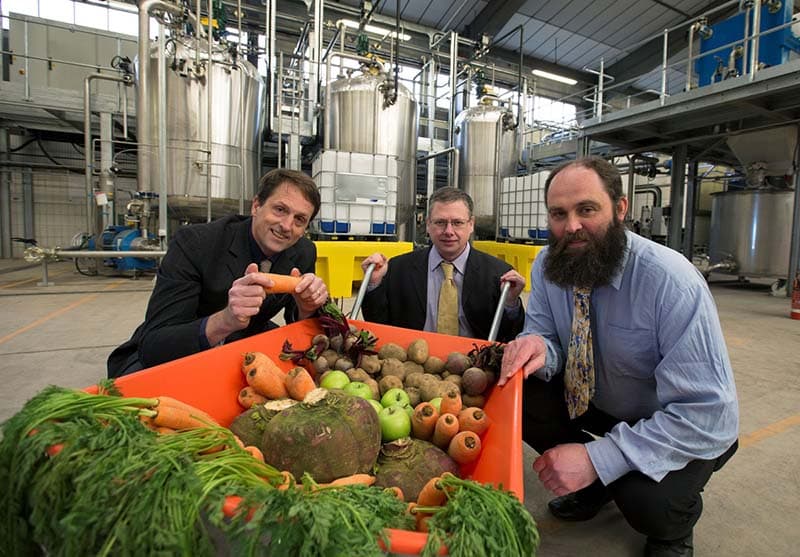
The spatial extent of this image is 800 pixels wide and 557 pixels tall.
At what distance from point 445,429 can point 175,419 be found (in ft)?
2.31

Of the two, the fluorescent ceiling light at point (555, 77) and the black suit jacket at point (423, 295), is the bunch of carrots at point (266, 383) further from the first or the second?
the fluorescent ceiling light at point (555, 77)

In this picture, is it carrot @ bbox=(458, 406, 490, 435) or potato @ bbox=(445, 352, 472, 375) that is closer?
carrot @ bbox=(458, 406, 490, 435)

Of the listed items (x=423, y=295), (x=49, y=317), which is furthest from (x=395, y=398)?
(x=49, y=317)

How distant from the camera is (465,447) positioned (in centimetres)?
116

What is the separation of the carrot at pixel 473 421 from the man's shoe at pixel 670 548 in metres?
0.66

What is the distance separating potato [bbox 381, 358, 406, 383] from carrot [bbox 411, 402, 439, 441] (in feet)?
0.95

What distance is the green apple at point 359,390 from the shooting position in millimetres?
1453

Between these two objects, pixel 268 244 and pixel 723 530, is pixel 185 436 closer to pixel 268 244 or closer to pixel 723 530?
pixel 268 244

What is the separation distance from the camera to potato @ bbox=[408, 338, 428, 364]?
171 centimetres

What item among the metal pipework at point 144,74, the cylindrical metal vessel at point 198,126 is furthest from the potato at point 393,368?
the metal pipework at point 144,74

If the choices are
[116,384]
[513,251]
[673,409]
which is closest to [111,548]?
[116,384]

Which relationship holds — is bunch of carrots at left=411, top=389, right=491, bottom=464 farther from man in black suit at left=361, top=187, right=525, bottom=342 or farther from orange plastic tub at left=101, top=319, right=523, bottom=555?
man in black suit at left=361, top=187, right=525, bottom=342

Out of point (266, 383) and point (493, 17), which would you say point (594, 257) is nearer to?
point (266, 383)

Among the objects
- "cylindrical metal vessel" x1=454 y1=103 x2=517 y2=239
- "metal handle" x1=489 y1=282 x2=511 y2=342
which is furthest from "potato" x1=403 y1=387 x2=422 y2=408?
"cylindrical metal vessel" x1=454 y1=103 x2=517 y2=239
